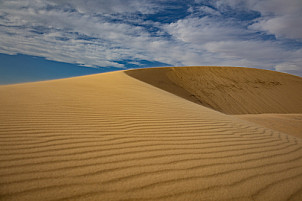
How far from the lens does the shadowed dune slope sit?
1355 centimetres

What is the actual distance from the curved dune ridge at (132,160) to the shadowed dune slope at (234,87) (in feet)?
32.8

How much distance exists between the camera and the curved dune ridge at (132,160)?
1.65 metres

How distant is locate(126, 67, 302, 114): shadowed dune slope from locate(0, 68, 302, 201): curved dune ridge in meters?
9.99

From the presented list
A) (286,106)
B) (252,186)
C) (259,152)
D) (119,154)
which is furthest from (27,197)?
(286,106)

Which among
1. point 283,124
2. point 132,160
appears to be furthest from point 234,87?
point 132,160

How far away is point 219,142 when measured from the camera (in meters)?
2.91

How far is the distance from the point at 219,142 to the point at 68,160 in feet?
7.79

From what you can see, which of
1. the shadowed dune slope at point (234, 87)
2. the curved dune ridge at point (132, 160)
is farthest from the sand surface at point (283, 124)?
the shadowed dune slope at point (234, 87)

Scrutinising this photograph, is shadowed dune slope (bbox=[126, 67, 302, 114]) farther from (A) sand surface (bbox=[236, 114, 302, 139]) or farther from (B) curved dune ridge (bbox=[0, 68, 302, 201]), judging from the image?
(B) curved dune ridge (bbox=[0, 68, 302, 201])

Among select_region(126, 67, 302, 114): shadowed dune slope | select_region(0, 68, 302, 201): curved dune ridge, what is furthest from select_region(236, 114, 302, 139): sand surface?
select_region(126, 67, 302, 114): shadowed dune slope

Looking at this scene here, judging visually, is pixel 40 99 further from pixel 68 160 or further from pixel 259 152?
pixel 259 152

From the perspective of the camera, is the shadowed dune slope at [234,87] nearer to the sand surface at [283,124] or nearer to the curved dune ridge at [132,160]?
the sand surface at [283,124]

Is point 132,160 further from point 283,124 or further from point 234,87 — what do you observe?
point 234,87

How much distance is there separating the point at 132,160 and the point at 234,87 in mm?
17280
